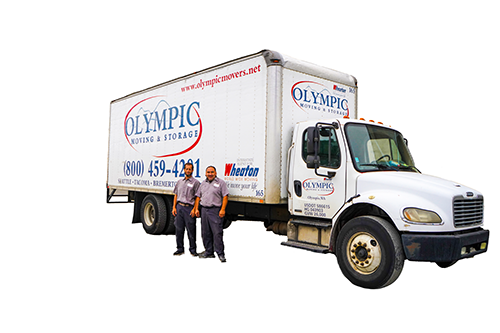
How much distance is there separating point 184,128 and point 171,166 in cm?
107

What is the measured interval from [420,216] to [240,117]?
12.8 feet

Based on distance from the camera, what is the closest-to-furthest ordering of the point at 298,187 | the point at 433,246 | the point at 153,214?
the point at 433,246 → the point at 298,187 → the point at 153,214

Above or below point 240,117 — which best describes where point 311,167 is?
below

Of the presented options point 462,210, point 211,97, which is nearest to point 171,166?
point 211,97

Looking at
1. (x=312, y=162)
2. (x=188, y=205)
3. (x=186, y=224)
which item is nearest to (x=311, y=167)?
(x=312, y=162)

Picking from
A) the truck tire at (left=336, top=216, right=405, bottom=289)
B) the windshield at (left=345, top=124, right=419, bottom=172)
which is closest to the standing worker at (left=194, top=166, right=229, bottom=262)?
the truck tire at (left=336, top=216, right=405, bottom=289)

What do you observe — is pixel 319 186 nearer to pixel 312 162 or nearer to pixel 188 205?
pixel 312 162

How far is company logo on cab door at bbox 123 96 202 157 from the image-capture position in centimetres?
923

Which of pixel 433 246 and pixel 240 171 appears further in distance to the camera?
pixel 240 171

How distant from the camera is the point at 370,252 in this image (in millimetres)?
5867

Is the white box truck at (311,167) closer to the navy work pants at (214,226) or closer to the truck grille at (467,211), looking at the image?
the truck grille at (467,211)

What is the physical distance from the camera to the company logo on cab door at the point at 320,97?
760 centimetres

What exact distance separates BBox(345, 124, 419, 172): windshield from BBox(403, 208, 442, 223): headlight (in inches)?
42.4

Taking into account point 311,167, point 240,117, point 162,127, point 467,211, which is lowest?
point 467,211
